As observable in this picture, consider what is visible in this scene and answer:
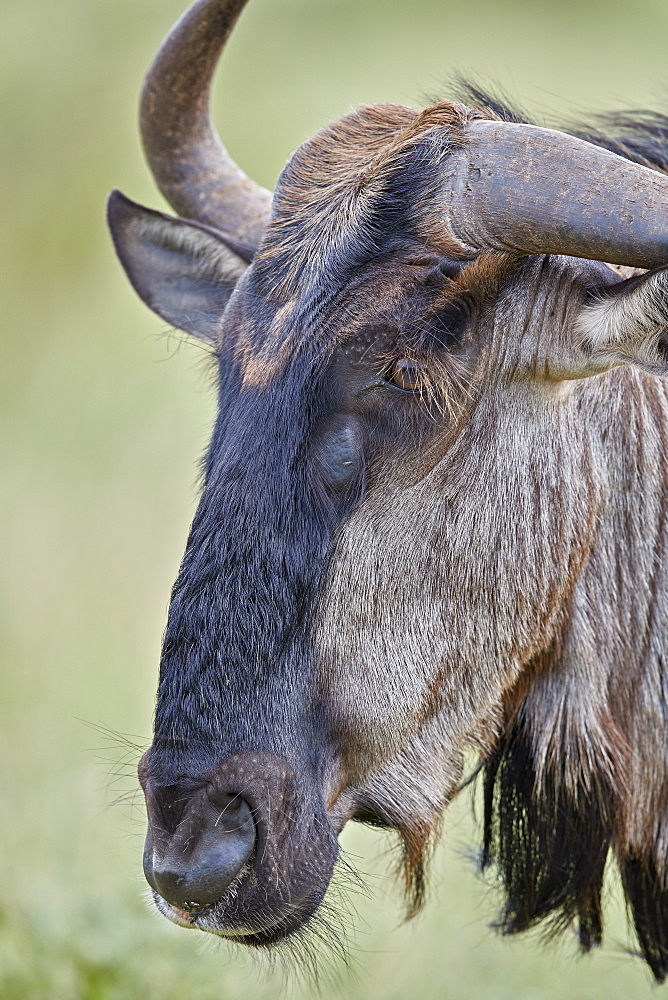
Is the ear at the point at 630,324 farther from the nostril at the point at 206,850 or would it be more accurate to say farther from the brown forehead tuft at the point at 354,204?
the nostril at the point at 206,850

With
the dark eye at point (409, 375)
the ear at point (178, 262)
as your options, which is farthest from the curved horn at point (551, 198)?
the ear at point (178, 262)

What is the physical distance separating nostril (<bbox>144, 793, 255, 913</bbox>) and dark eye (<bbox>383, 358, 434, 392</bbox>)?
1298mm

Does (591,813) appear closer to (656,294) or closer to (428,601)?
(428,601)

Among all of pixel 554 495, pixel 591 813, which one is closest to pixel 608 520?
pixel 554 495

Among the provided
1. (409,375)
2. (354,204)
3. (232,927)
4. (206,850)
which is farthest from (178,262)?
(232,927)

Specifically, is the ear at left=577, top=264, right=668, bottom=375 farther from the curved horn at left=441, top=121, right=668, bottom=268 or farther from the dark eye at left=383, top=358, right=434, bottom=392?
the dark eye at left=383, top=358, right=434, bottom=392

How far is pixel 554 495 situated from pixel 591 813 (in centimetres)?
118

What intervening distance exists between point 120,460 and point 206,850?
7957 millimetres

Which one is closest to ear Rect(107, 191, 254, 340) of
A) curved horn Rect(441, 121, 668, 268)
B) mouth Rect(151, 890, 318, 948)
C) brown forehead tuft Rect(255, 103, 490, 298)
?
brown forehead tuft Rect(255, 103, 490, 298)

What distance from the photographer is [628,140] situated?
3.91m

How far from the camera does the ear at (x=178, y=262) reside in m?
Answer: 4.32

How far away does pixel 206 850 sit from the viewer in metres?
2.87

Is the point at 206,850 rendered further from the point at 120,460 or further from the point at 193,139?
the point at 120,460

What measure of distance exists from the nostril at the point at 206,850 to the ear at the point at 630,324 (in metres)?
1.70
